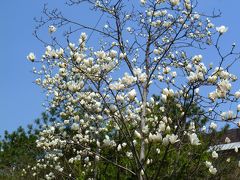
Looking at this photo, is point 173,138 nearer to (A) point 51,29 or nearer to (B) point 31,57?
(B) point 31,57

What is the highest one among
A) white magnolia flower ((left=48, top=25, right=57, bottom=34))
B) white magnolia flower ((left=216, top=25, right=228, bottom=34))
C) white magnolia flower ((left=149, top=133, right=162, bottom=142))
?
white magnolia flower ((left=48, top=25, right=57, bottom=34))

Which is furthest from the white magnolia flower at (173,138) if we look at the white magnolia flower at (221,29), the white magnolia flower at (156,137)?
the white magnolia flower at (221,29)

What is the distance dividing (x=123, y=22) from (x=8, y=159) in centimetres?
1035

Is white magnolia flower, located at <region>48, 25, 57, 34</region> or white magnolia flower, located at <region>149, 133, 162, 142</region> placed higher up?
white magnolia flower, located at <region>48, 25, 57, 34</region>

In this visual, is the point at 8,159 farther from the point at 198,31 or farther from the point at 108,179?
the point at 198,31

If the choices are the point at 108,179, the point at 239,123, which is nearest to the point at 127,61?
the point at 239,123

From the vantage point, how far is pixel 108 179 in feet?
26.8

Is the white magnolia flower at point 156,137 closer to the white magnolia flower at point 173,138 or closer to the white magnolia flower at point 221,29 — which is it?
the white magnolia flower at point 173,138

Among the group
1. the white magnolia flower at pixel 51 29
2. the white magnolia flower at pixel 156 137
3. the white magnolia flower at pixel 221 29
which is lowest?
the white magnolia flower at pixel 156 137

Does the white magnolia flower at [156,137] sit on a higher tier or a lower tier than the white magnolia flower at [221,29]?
lower

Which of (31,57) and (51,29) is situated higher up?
(51,29)

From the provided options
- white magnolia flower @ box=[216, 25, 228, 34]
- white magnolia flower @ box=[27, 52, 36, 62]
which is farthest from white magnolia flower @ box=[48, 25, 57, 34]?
white magnolia flower @ box=[216, 25, 228, 34]

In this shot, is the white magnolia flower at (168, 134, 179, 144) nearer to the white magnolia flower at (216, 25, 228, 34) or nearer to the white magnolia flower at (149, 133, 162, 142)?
the white magnolia flower at (149, 133, 162, 142)

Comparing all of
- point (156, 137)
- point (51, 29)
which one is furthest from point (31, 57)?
point (156, 137)
